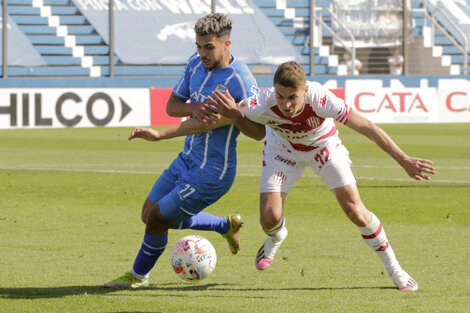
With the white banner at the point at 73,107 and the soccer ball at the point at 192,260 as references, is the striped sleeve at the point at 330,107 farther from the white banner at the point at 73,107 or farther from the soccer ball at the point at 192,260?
the white banner at the point at 73,107

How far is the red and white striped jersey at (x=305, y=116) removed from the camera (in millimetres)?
6348

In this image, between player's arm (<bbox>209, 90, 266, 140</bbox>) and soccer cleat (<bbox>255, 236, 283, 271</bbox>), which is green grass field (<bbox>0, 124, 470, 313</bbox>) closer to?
soccer cleat (<bbox>255, 236, 283, 271</bbox>)

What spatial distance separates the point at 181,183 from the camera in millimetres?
6602

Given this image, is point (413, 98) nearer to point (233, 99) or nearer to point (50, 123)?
point (50, 123)

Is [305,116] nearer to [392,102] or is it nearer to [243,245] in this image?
[243,245]

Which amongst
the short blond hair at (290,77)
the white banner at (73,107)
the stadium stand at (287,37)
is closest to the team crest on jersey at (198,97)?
the short blond hair at (290,77)

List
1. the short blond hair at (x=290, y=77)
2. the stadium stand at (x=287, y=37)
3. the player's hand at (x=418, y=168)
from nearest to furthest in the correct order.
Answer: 1. the player's hand at (x=418, y=168)
2. the short blond hair at (x=290, y=77)
3. the stadium stand at (x=287, y=37)

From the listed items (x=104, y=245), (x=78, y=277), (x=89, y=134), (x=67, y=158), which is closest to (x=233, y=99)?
(x=78, y=277)

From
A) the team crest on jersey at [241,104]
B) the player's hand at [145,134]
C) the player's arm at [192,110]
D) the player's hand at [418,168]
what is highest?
the team crest on jersey at [241,104]

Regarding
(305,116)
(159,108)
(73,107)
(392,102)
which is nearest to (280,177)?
(305,116)

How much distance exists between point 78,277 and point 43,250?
1.33 metres

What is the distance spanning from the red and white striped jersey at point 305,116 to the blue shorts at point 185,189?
520mm

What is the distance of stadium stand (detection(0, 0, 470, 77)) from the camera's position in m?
30.8

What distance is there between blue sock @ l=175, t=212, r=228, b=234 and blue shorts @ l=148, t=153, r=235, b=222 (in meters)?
0.45
